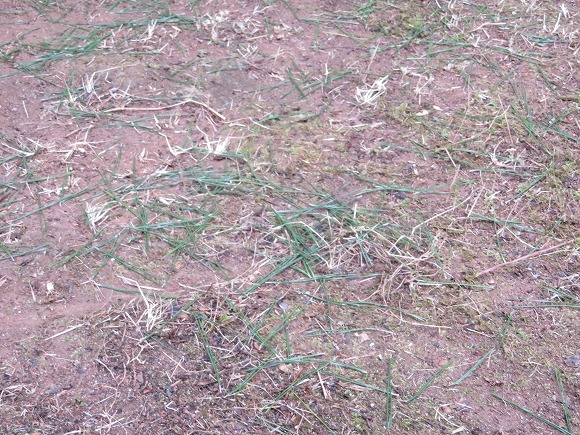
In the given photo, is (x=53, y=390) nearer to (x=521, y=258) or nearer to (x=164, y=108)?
(x=164, y=108)

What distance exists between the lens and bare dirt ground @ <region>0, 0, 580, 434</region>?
6.94ft

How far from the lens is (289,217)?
102 inches

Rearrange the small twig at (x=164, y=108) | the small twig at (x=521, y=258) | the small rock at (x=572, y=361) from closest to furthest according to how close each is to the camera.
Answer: the small rock at (x=572, y=361) < the small twig at (x=521, y=258) < the small twig at (x=164, y=108)

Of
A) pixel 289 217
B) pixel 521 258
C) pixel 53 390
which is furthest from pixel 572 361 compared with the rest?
pixel 53 390

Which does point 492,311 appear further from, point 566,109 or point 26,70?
point 26,70

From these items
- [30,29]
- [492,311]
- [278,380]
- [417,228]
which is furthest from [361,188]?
[30,29]

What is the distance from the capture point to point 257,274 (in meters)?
2.40

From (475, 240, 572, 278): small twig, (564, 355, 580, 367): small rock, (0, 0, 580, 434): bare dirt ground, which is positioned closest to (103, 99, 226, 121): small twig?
(0, 0, 580, 434): bare dirt ground

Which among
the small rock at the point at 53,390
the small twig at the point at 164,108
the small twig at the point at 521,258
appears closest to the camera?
the small rock at the point at 53,390

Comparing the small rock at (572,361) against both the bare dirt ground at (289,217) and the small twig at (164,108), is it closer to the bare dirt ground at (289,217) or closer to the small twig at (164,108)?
the bare dirt ground at (289,217)

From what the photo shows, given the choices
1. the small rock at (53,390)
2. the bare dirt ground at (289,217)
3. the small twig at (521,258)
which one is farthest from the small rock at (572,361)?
the small rock at (53,390)

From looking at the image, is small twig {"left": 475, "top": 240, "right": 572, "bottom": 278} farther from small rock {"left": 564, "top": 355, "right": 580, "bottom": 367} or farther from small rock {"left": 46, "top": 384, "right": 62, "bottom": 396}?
small rock {"left": 46, "top": 384, "right": 62, "bottom": 396}

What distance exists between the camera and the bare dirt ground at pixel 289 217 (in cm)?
212

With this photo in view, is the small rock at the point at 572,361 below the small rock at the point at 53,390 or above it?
above
